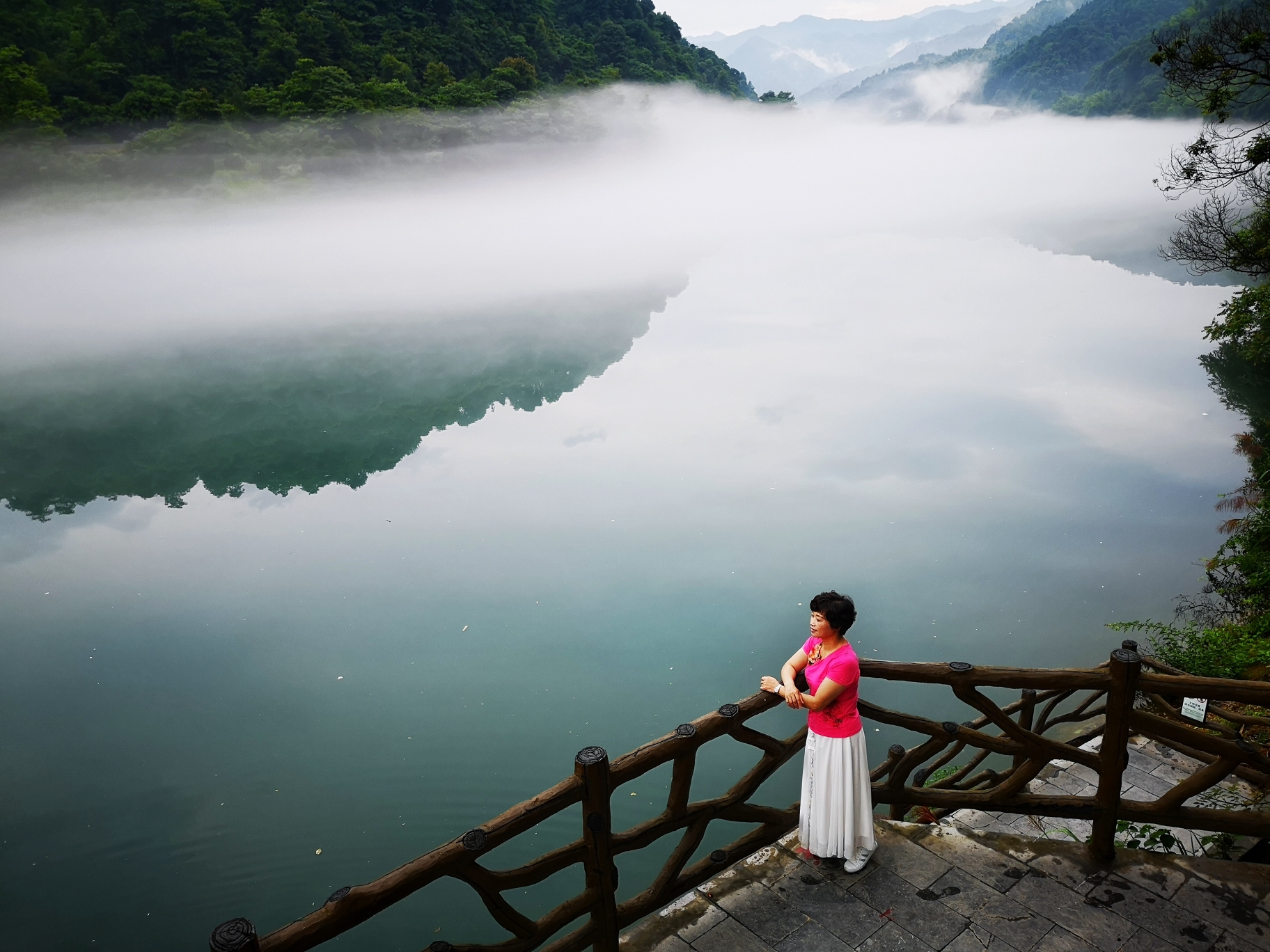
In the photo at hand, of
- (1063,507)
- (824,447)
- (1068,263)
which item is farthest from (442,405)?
(1068,263)

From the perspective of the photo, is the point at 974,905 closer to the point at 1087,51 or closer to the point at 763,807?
the point at 763,807

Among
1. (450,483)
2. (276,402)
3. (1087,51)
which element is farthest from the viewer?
(1087,51)

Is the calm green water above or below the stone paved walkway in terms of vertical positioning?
below

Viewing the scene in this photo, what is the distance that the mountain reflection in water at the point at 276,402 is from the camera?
1839 centimetres

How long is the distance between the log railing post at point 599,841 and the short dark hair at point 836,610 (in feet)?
3.52

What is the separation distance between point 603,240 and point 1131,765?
7444 cm

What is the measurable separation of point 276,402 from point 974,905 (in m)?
25.7

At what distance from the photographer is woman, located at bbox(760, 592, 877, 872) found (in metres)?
3.21

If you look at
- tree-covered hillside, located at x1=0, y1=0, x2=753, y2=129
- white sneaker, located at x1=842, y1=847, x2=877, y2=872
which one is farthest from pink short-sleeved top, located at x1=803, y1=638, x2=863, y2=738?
tree-covered hillside, located at x1=0, y1=0, x2=753, y2=129

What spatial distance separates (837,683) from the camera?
3.19 m

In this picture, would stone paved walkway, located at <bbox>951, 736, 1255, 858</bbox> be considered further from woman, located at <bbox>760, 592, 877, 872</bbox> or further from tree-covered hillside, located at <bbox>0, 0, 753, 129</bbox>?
tree-covered hillside, located at <bbox>0, 0, 753, 129</bbox>


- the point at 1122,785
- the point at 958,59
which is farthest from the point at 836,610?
the point at 958,59

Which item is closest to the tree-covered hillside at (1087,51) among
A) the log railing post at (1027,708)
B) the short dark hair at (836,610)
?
the log railing post at (1027,708)

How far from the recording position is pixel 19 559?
530 inches
